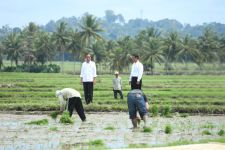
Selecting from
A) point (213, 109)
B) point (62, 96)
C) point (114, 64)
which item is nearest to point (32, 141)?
point (62, 96)

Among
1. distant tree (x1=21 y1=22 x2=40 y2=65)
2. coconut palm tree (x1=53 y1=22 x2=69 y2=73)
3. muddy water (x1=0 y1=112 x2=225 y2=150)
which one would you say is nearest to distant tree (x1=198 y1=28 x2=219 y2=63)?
coconut palm tree (x1=53 y1=22 x2=69 y2=73)

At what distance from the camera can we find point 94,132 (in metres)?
14.4

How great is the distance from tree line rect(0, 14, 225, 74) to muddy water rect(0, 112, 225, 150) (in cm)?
7385

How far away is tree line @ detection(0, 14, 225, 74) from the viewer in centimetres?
9554

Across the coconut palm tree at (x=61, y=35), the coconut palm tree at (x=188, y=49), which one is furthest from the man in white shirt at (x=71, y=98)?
the coconut palm tree at (x=188, y=49)

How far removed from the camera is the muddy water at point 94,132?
12.0m

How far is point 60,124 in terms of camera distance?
1591cm

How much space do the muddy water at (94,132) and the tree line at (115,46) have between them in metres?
73.9

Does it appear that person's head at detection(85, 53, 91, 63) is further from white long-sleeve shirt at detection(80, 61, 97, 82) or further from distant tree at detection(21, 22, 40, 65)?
distant tree at detection(21, 22, 40, 65)

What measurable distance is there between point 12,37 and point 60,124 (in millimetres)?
91732

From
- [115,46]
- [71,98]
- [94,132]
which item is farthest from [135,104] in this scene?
[115,46]

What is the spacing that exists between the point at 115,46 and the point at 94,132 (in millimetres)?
93697

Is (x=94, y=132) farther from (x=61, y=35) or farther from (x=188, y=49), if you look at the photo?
(x=188, y=49)

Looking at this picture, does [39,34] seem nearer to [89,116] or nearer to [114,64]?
[114,64]
